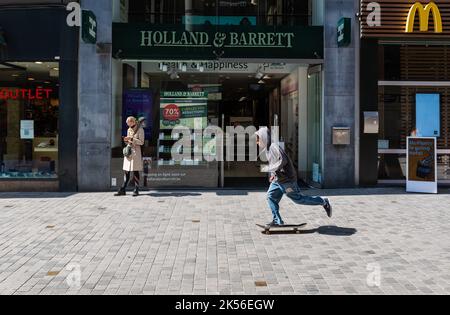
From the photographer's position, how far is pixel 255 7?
41.6 ft

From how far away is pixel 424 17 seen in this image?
11.6 m

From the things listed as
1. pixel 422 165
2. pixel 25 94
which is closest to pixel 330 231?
pixel 422 165

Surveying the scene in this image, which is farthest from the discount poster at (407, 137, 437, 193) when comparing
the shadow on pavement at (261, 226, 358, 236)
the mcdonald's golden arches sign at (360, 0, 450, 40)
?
the shadow on pavement at (261, 226, 358, 236)

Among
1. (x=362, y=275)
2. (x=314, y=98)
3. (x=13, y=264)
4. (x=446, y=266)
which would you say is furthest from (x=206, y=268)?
(x=314, y=98)

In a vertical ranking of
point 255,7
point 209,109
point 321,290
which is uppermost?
point 255,7

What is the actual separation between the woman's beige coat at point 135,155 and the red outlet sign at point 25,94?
8.07 ft

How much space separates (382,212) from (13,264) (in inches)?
258

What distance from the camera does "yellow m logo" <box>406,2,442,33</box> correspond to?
1153 centimetres

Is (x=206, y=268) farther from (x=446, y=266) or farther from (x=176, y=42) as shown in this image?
(x=176, y=42)

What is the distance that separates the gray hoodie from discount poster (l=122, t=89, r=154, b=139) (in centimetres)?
549

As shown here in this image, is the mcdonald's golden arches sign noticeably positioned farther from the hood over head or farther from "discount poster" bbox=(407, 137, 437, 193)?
the hood over head

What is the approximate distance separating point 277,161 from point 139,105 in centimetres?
598

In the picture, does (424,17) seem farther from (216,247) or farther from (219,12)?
(216,247)

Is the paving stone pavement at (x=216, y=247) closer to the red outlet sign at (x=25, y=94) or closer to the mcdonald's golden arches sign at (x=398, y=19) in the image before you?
the red outlet sign at (x=25, y=94)
